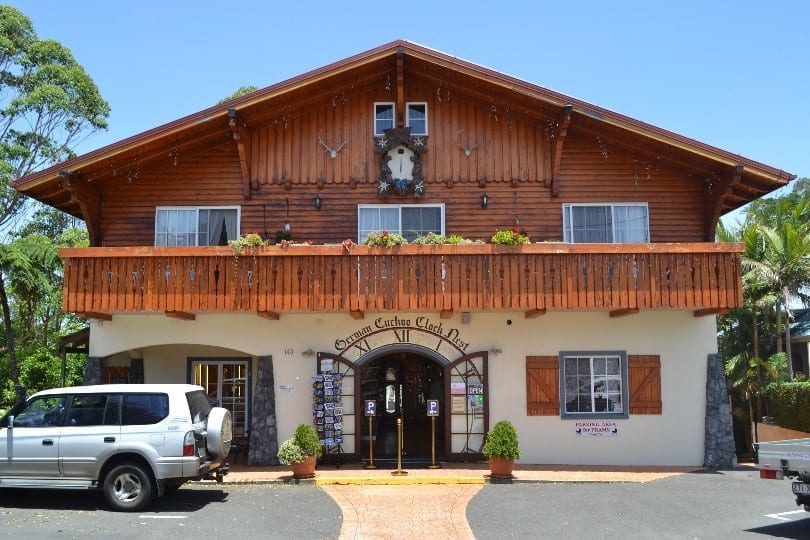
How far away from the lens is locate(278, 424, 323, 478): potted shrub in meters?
13.7

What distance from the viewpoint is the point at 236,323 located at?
15820 mm

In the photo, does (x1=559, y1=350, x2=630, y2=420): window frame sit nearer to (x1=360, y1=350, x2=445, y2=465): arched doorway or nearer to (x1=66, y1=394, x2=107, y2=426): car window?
(x1=360, y1=350, x2=445, y2=465): arched doorway

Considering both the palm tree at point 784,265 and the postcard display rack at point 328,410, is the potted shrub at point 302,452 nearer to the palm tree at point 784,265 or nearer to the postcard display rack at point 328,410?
the postcard display rack at point 328,410

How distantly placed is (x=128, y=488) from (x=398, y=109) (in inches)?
388

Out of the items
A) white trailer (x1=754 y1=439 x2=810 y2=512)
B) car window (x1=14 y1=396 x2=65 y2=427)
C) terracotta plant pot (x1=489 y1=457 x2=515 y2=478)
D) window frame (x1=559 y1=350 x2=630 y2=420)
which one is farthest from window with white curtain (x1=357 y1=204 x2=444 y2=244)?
white trailer (x1=754 y1=439 x2=810 y2=512)

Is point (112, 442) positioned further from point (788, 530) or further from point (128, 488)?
point (788, 530)

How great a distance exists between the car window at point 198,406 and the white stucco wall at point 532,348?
3426mm

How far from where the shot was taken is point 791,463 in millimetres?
10023

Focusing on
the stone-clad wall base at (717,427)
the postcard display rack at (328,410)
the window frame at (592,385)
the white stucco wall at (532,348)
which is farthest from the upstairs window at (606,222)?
the postcard display rack at (328,410)

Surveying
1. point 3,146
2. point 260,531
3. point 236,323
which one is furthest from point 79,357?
point 260,531

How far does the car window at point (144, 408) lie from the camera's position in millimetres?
11469

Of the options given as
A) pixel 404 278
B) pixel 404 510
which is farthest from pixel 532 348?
pixel 404 510

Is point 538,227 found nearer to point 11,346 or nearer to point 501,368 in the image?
point 501,368

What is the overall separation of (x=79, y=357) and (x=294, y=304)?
19.5m
